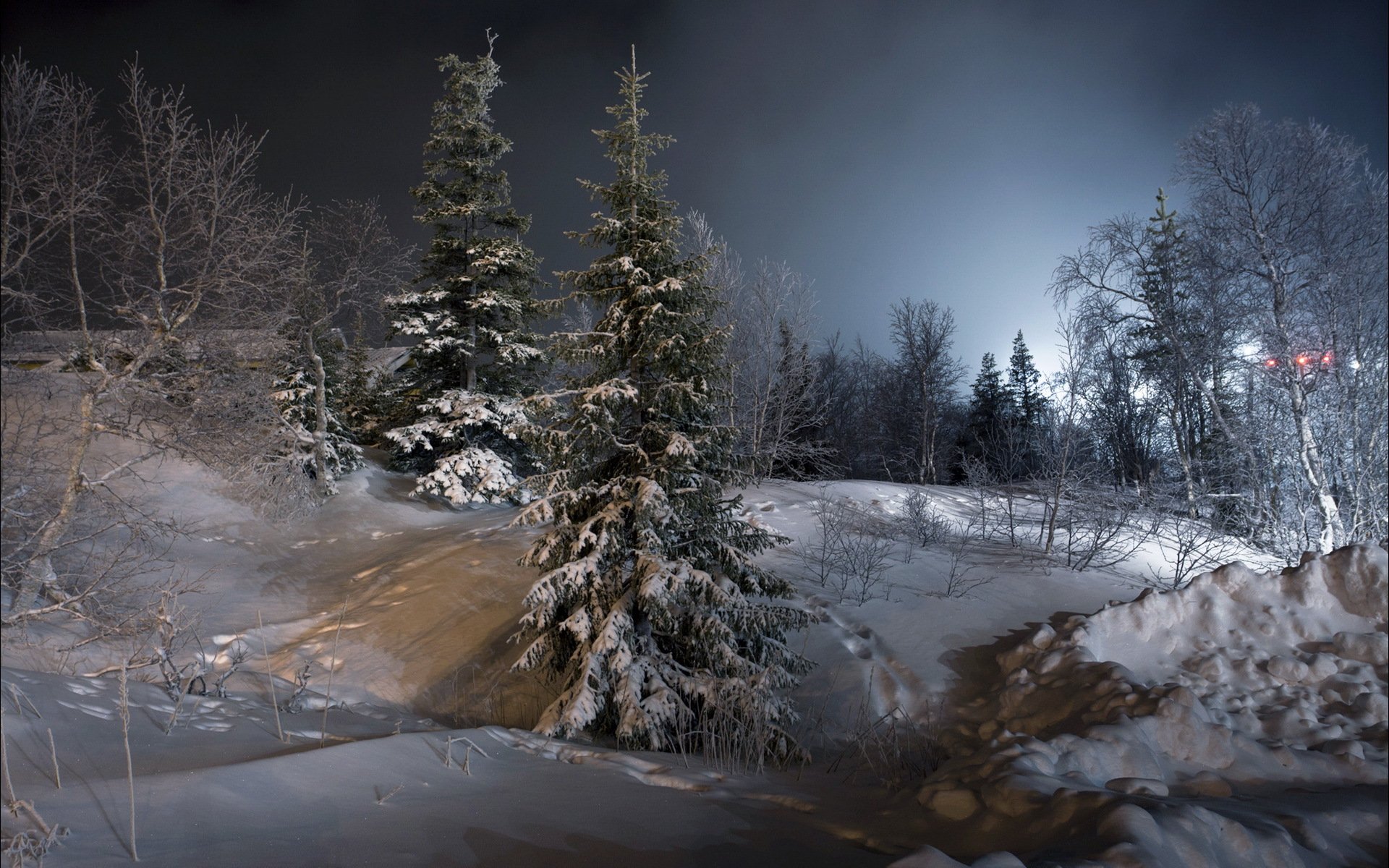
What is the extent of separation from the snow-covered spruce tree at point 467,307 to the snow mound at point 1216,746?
14.4 m

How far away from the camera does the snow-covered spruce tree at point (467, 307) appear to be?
663 inches

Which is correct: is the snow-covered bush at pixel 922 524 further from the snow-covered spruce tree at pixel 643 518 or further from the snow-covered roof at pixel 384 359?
the snow-covered roof at pixel 384 359

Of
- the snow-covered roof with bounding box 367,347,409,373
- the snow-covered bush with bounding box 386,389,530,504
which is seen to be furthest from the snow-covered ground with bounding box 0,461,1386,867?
the snow-covered roof with bounding box 367,347,409,373

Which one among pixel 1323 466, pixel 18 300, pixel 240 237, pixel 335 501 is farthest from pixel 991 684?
pixel 335 501

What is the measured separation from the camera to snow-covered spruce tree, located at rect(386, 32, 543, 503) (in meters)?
16.8

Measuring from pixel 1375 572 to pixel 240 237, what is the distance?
1019 centimetres

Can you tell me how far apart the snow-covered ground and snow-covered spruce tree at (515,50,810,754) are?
0.82 m

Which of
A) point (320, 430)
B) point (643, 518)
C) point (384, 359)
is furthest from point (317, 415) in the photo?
point (643, 518)

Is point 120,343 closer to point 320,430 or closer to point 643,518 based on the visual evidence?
point 643,518

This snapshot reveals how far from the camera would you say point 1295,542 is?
6.09 meters

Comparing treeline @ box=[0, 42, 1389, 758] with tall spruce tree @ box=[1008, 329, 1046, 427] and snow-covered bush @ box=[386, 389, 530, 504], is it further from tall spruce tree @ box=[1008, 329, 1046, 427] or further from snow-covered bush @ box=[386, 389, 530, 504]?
tall spruce tree @ box=[1008, 329, 1046, 427]

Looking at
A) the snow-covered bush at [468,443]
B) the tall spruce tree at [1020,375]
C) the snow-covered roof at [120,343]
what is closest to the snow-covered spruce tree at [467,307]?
the snow-covered bush at [468,443]

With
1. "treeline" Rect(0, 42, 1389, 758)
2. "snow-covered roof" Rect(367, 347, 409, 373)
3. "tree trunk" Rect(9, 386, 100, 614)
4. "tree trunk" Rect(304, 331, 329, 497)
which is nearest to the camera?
"tree trunk" Rect(9, 386, 100, 614)

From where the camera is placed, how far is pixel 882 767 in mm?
4617
